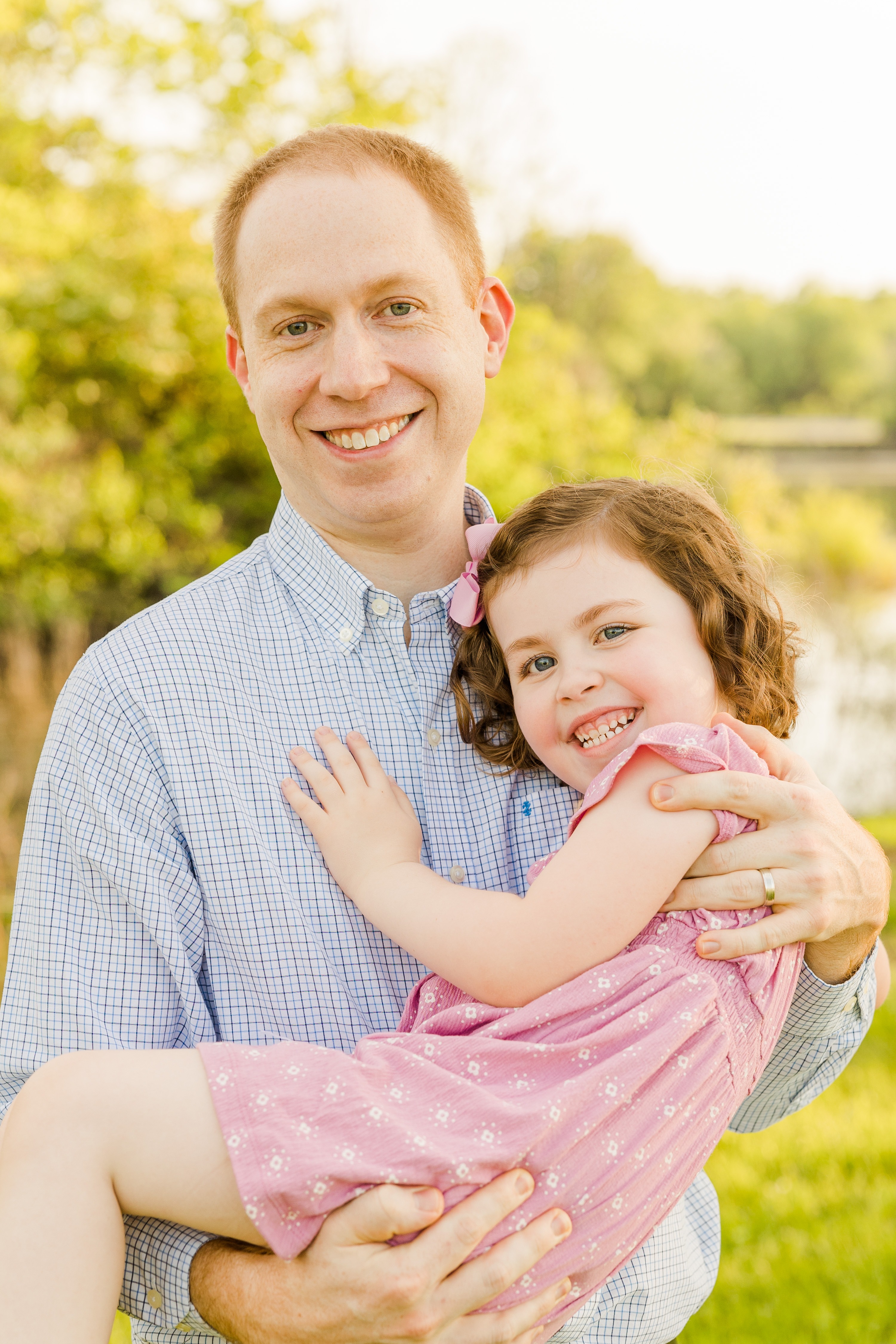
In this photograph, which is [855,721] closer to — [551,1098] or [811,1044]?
[811,1044]

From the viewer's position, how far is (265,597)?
6.35 ft

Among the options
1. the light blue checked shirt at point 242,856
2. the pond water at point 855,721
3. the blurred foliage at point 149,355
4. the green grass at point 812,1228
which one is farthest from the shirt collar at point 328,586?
the pond water at point 855,721

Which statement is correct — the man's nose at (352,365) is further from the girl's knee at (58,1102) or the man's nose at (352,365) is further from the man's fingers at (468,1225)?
the man's fingers at (468,1225)

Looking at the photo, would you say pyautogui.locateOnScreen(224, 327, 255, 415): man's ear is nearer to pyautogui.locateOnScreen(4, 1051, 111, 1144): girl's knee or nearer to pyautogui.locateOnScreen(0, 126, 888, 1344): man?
pyautogui.locateOnScreen(0, 126, 888, 1344): man

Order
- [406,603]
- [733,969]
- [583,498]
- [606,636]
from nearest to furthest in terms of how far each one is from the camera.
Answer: [733,969] < [606,636] < [583,498] < [406,603]

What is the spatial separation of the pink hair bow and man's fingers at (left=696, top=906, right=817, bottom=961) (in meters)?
0.65

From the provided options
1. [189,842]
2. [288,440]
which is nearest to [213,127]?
[288,440]

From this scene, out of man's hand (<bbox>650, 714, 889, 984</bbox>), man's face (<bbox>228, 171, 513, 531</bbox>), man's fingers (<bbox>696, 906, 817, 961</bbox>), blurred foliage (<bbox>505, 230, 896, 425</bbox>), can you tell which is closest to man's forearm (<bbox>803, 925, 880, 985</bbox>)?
man's hand (<bbox>650, 714, 889, 984</bbox>)

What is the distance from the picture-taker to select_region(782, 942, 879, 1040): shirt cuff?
185 centimetres

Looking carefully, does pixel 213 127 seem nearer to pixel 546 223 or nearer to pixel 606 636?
pixel 546 223

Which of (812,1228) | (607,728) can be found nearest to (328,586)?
(607,728)

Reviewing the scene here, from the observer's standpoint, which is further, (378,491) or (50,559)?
(50,559)

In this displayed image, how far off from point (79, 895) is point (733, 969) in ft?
3.06

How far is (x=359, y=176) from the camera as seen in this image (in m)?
1.86
